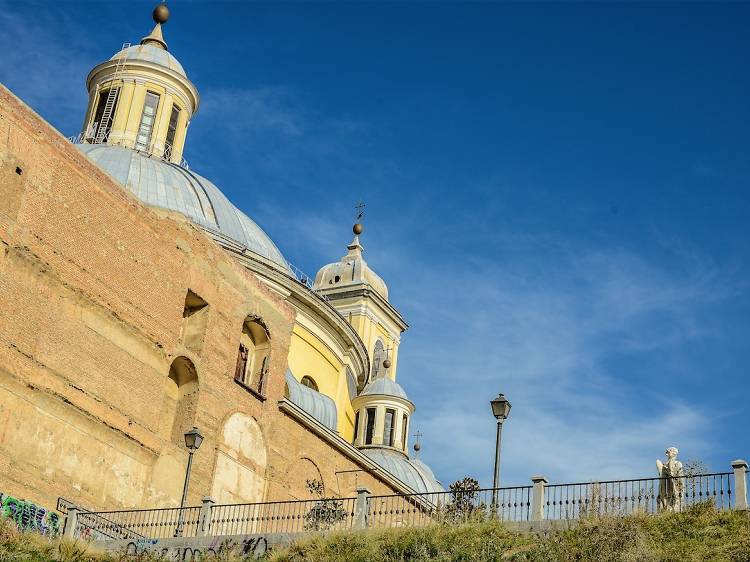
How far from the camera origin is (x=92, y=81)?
43969 millimetres

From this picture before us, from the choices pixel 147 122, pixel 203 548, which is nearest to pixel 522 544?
pixel 203 548

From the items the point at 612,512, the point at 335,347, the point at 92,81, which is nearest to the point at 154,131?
the point at 92,81

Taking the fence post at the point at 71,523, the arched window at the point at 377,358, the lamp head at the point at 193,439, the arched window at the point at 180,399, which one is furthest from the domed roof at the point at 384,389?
the fence post at the point at 71,523

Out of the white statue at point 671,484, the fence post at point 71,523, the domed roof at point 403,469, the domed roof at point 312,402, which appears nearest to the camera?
the white statue at point 671,484

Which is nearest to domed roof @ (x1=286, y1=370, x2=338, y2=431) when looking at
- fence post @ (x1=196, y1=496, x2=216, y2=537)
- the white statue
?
fence post @ (x1=196, y1=496, x2=216, y2=537)

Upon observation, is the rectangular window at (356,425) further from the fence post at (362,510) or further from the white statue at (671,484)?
the white statue at (671,484)

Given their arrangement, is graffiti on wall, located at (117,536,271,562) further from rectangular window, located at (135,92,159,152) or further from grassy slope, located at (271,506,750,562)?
rectangular window, located at (135,92,159,152)

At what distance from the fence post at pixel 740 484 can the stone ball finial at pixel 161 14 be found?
3530 centimetres

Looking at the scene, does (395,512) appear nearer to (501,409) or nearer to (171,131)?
(501,409)

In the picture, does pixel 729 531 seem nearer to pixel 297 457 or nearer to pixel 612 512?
pixel 612 512

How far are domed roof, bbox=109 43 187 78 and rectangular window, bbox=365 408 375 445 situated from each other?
15037mm

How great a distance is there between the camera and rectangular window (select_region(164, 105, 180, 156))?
139 feet

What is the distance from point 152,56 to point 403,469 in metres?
18.7

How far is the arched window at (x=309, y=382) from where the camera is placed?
4019 cm
